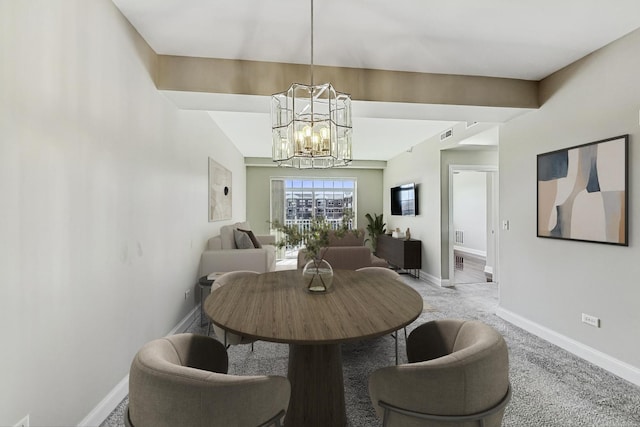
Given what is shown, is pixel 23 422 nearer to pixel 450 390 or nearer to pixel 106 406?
pixel 106 406

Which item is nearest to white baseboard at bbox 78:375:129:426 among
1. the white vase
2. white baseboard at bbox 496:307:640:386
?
the white vase

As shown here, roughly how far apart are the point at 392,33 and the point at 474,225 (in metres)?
6.89

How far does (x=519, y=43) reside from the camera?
224 centimetres

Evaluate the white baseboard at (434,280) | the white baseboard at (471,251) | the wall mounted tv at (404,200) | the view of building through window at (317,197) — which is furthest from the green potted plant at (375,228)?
the white baseboard at (471,251)

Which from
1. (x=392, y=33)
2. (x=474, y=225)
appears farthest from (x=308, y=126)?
(x=474, y=225)

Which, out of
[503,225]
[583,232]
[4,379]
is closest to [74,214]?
[4,379]

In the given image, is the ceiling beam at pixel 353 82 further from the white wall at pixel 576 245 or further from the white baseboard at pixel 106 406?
the white baseboard at pixel 106 406

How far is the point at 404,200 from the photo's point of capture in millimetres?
6129

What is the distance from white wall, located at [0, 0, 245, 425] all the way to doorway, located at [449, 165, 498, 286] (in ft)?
14.4

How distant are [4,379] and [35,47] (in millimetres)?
1368

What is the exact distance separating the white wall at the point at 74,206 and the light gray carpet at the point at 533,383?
1.81ft

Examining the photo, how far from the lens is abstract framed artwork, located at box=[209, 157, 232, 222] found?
4.03 m

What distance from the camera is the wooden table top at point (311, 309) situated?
3.79 ft

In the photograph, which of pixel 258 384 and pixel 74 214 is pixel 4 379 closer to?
pixel 74 214
